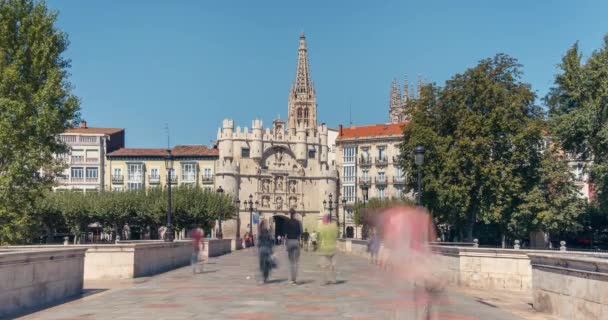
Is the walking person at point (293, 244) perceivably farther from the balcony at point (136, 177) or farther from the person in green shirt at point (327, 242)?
the balcony at point (136, 177)

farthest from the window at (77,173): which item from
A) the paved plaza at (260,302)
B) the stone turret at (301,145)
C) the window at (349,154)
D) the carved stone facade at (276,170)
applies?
the paved plaza at (260,302)

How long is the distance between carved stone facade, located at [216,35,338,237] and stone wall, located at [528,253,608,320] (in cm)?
7971

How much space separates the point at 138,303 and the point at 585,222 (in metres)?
53.7

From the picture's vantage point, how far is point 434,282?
366 inches

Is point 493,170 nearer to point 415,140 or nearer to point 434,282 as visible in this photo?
point 415,140

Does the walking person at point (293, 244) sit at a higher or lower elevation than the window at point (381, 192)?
lower

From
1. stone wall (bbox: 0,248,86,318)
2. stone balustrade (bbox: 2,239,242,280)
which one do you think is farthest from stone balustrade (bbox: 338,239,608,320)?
stone balustrade (bbox: 2,239,242,280)

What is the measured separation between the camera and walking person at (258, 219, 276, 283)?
18.5 meters

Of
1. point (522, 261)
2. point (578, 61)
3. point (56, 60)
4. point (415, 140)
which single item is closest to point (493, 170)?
point (415, 140)

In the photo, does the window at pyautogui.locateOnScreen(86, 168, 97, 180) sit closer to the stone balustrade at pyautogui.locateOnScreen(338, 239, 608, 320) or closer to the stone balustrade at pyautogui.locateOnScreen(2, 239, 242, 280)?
the stone balustrade at pyautogui.locateOnScreen(2, 239, 242, 280)

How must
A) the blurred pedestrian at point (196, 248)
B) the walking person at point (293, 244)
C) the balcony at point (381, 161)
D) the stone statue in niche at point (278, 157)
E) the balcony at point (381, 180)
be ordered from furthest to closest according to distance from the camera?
1. the stone statue in niche at point (278, 157)
2. the balcony at point (381, 161)
3. the balcony at point (381, 180)
4. the blurred pedestrian at point (196, 248)
5. the walking person at point (293, 244)

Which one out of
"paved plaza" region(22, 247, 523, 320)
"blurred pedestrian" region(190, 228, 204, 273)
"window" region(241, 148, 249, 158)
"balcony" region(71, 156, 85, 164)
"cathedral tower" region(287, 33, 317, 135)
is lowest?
"paved plaza" region(22, 247, 523, 320)

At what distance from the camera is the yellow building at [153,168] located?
305 feet


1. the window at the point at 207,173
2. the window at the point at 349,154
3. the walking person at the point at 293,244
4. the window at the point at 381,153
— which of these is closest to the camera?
the walking person at the point at 293,244
